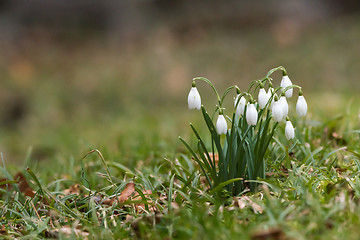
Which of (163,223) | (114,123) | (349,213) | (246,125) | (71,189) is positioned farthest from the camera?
(114,123)

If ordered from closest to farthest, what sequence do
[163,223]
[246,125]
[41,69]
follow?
1. [163,223]
2. [246,125]
3. [41,69]

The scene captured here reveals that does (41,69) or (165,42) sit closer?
(41,69)

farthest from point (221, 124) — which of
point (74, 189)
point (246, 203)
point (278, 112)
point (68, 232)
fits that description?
point (74, 189)

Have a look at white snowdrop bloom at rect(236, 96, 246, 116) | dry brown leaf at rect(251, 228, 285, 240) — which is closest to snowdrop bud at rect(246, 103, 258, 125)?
white snowdrop bloom at rect(236, 96, 246, 116)

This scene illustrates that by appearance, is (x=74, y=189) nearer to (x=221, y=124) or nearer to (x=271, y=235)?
(x=221, y=124)

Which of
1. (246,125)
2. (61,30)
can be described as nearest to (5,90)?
(61,30)

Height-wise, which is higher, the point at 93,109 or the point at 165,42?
the point at 165,42

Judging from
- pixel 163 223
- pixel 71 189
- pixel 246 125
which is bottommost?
pixel 71 189

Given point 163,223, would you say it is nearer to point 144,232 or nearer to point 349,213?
point 144,232
